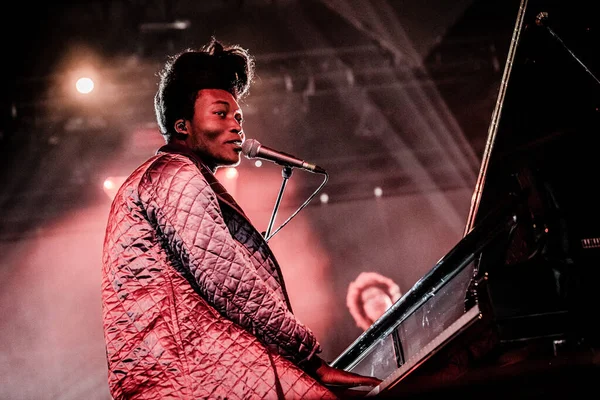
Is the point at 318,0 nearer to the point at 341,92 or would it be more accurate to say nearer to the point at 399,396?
the point at 341,92

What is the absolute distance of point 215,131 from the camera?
2.02m

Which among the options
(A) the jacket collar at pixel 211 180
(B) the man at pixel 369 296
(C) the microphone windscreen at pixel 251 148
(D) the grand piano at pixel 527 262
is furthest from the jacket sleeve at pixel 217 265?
(B) the man at pixel 369 296

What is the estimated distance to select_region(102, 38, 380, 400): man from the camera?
57.9 inches

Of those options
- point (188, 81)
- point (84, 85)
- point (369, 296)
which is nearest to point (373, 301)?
point (369, 296)

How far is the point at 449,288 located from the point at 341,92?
17.5 ft

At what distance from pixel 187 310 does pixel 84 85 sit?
5.56 metres

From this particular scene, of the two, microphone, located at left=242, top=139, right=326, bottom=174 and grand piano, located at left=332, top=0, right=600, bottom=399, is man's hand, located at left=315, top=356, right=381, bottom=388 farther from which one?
microphone, located at left=242, top=139, right=326, bottom=174

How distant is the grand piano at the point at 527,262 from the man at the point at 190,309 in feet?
0.93

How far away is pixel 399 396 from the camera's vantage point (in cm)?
81

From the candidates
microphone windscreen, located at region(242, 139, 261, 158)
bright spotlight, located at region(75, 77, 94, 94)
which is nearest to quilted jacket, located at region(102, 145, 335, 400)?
microphone windscreen, located at region(242, 139, 261, 158)

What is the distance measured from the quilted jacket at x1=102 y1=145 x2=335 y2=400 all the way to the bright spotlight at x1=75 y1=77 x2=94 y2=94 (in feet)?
17.2

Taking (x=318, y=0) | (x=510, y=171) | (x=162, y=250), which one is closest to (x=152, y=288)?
(x=162, y=250)

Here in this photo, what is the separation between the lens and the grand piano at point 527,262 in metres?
1.47

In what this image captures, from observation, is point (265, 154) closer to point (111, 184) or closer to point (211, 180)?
point (211, 180)
